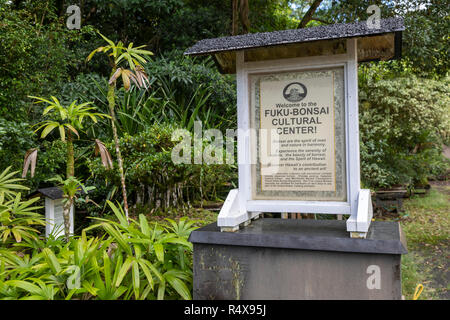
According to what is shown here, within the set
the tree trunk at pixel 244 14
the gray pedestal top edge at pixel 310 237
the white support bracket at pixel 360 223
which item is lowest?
the gray pedestal top edge at pixel 310 237

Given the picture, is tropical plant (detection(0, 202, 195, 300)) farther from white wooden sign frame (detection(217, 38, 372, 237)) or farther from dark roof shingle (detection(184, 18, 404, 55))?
dark roof shingle (detection(184, 18, 404, 55))

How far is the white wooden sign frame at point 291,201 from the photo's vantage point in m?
2.67

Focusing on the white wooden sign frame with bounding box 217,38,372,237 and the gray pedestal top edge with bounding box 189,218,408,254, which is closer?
the gray pedestal top edge with bounding box 189,218,408,254

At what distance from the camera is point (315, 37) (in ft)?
8.18

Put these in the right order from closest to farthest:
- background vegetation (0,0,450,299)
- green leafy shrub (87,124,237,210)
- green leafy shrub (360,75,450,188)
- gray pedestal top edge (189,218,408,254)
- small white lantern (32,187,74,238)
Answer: gray pedestal top edge (189,218,408,254), background vegetation (0,0,450,299), small white lantern (32,187,74,238), green leafy shrub (87,124,237,210), green leafy shrub (360,75,450,188)

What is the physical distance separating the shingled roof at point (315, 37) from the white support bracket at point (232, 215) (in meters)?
1.09

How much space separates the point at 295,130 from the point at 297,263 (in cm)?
95

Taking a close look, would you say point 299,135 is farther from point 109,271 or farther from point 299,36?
point 109,271

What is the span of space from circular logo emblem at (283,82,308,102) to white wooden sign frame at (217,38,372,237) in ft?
0.38

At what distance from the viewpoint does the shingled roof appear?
7.93 feet

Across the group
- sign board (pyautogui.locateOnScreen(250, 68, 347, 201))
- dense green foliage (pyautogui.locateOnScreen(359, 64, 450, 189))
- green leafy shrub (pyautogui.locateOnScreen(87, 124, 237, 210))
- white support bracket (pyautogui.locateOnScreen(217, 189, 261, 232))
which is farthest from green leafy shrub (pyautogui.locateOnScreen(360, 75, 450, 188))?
white support bracket (pyautogui.locateOnScreen(217, 189, 261, 232))

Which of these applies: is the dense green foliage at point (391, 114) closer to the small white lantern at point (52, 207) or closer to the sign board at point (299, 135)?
the sign board at point (299, 135)

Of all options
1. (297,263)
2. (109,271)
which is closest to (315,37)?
(297,263)

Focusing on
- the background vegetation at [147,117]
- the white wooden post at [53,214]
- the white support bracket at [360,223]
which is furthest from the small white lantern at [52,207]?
the white support bracket at [360,223]
